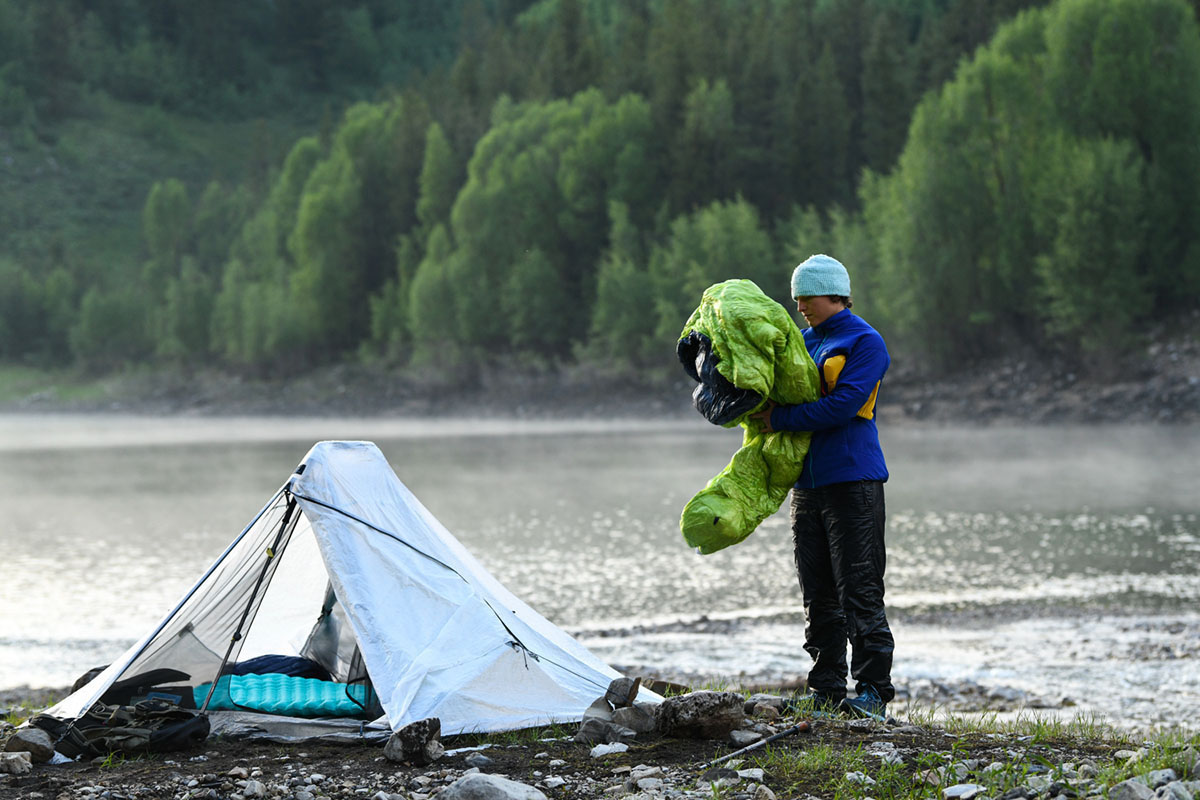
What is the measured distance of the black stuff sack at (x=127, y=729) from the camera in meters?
6.25

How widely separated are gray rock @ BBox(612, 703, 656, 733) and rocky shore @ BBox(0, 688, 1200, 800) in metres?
0.03

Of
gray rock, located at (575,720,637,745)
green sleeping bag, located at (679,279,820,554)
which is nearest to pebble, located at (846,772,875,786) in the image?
gray rock, located at (575,720,637,745)

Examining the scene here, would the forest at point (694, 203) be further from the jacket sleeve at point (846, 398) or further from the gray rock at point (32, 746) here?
the gray rock at point (32, 746)

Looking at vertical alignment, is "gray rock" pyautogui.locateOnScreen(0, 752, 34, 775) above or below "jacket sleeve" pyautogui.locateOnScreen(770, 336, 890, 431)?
below

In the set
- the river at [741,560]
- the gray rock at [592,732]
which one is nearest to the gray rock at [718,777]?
the gray rock at [592,732]

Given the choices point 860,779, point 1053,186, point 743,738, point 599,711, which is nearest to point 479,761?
point 599,711

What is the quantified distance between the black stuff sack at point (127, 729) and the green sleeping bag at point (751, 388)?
2.79 metres

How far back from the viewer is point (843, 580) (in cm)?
652

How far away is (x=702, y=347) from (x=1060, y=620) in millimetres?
7985

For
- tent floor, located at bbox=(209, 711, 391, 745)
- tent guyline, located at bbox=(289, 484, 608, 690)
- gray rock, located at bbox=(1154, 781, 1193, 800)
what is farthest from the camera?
tent guyline, located at bbox=(289, 484, 608, 690)

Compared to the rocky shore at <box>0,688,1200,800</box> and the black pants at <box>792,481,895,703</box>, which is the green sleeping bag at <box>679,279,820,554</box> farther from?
the rocky shore at <box>0,688,1200,800</box>

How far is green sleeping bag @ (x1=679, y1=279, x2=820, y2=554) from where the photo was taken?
6523 mm

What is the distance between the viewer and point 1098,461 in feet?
100

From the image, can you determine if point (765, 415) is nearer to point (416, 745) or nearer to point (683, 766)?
point (683, 766)
